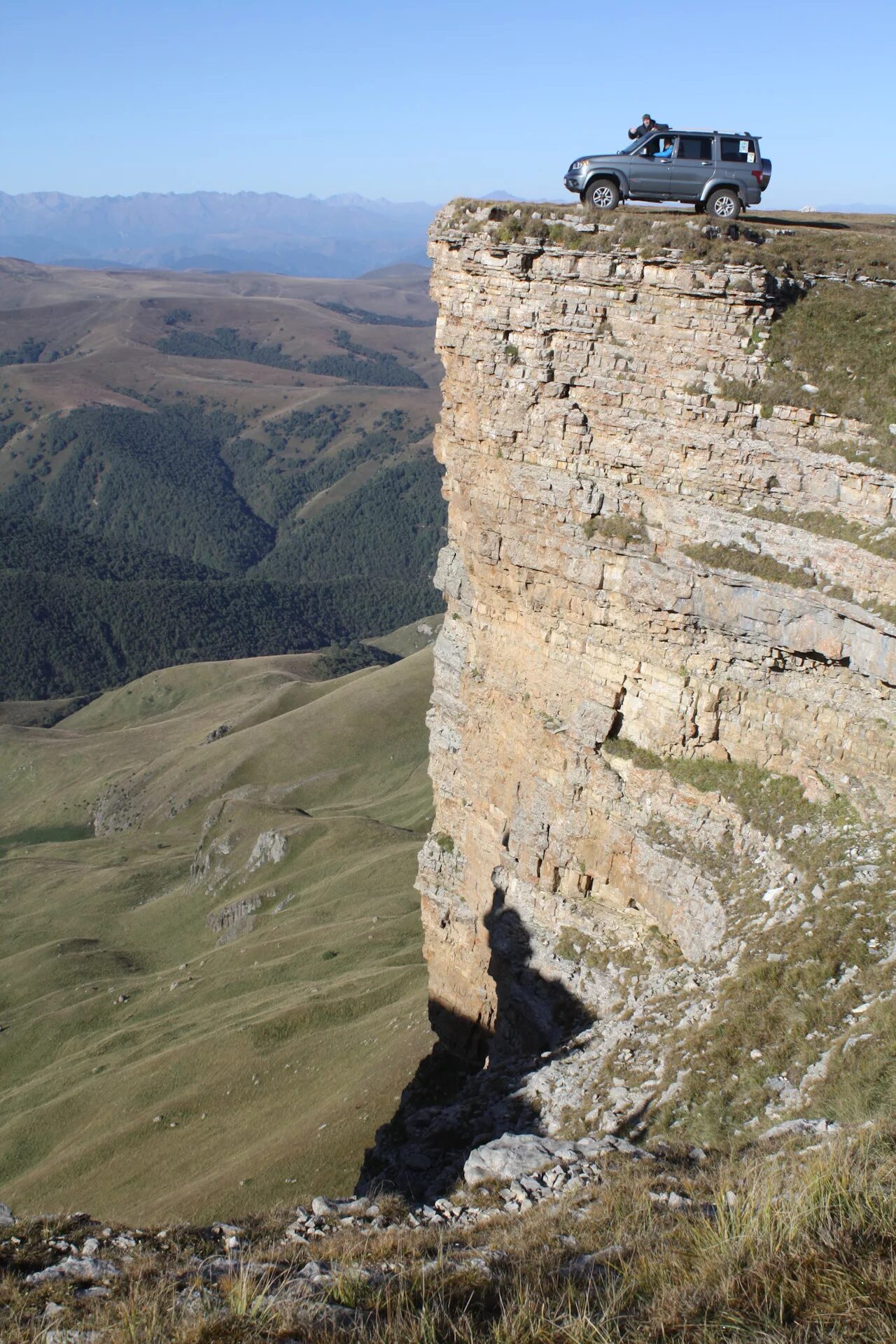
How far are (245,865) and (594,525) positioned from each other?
70072 millimetres

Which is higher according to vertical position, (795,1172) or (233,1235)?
(795,1172)

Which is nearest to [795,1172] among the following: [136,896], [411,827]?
[411,827]

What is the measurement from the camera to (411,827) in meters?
90.4

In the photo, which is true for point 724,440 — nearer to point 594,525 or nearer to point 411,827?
point 594,525

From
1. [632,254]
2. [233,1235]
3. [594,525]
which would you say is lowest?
[233,1235]

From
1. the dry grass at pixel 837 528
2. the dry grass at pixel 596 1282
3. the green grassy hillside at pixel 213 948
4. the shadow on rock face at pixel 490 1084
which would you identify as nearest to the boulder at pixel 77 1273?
the dry grass at pixel 596 1282

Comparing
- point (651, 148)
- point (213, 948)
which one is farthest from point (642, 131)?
point (213, 948)

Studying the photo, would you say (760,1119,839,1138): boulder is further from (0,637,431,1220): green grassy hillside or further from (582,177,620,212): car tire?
(582,177,620,212): car tire

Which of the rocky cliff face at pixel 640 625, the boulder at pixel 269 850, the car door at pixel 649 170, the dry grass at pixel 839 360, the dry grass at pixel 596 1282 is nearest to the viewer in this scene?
the dry grass at pixel 596 1282

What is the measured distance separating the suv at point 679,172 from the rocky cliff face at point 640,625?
349cm

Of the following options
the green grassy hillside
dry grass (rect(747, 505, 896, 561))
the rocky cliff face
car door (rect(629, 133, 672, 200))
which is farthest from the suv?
the green grassy hillside

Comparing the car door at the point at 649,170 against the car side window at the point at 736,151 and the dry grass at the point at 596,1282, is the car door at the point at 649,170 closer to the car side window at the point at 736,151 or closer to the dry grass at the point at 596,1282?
the car side window at the point at 736,151

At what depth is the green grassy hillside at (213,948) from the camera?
136 feet

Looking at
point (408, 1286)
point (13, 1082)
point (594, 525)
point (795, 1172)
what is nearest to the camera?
point (408, 1286)
